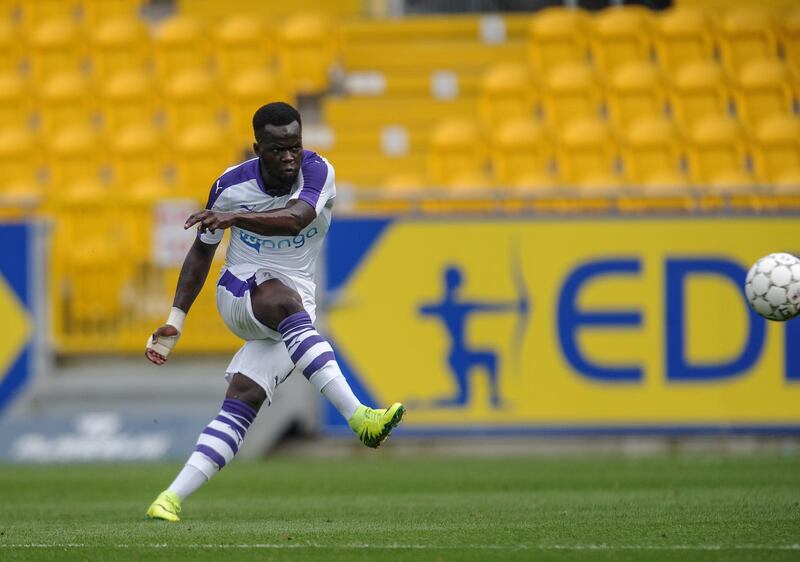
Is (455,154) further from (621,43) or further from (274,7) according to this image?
(274,7)

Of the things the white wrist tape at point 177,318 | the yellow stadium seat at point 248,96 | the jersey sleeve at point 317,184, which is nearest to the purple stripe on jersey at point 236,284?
the white wrist tape at point 177,318

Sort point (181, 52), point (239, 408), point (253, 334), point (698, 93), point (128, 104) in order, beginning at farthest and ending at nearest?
1. point (181, 52)
2. point (128, 104)
3. point (698, 93)
4. point (253, 334)
5. point (239, 408)

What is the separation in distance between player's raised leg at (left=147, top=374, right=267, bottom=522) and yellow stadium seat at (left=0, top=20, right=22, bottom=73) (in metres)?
11.4

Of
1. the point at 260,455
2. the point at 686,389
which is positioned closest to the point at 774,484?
the point at 686,389

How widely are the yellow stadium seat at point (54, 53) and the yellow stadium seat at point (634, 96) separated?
6.59 metres

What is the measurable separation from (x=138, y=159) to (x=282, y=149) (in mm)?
9284

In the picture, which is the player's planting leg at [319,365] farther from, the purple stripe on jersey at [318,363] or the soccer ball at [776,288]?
the soccer ball at [776,288]

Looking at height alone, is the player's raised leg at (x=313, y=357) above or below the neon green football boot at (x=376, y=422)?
above

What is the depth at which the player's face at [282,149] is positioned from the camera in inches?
292

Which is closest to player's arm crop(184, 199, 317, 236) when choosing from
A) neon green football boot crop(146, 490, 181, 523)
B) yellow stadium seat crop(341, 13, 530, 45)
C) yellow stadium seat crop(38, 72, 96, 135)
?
neon green football boot crop(146, 490, 181, 523)

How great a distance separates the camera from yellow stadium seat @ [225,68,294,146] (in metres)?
16.6

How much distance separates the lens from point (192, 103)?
1688 centimetres

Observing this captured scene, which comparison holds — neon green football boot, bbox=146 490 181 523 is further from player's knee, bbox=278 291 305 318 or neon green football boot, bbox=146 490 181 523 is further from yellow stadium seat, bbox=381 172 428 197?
yellow stadium seat, bbox=381 172 428 197

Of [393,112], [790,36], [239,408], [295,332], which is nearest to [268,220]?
[295,332]
